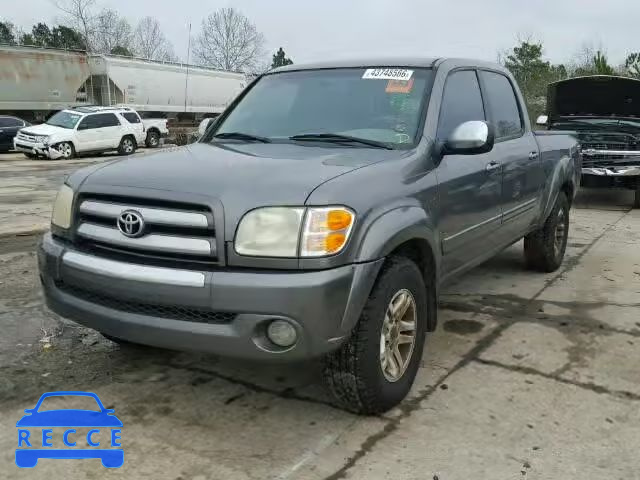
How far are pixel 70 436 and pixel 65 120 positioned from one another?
20141 millimetres

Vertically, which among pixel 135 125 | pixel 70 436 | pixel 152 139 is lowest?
pixel 70 436

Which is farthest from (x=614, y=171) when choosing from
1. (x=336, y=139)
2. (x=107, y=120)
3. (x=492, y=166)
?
(x=107, y=120)

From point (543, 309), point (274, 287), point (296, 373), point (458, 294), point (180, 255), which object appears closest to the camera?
point (274, 287)

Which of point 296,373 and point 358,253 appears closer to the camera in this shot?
point 358,253

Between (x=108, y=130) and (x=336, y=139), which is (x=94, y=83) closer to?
(x=108, y=130)

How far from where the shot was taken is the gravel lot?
2.73 meters

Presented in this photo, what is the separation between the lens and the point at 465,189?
3.81 m

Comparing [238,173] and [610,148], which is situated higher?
[610,148]

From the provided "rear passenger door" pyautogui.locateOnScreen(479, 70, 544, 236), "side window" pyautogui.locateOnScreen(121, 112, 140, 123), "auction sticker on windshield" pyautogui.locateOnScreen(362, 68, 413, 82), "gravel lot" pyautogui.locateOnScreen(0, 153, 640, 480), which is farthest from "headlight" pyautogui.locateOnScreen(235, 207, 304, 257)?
"side window" pyautogui.locateOnScreen(121, 112, 140, 123)

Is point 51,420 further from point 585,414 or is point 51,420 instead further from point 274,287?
point 585,414

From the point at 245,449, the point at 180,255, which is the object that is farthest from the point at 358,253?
the point at 245,449

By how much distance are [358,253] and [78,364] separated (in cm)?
199

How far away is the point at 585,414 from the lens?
3172mm

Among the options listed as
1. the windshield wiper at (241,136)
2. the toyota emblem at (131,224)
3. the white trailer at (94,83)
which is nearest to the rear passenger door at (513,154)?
the windshield wiper at (241,136)
